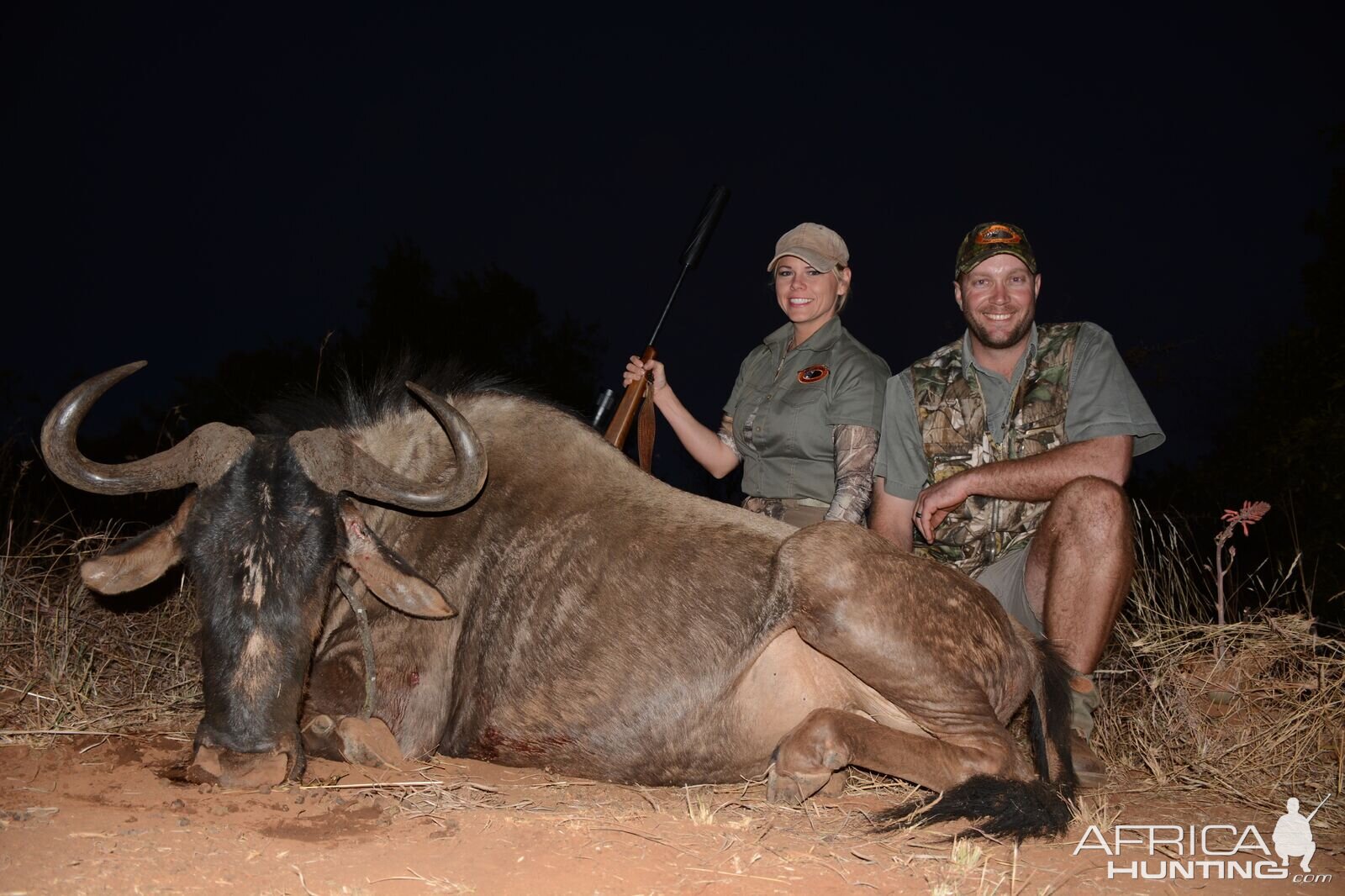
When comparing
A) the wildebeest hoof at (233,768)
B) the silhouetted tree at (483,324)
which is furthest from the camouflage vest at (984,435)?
the silhouetted tree at (483,324)

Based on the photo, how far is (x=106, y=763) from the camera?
3.35m

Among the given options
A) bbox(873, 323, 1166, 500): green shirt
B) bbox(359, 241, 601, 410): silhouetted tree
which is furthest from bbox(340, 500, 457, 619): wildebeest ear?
bbox(359, 241, 601, 410): silhouetted tree

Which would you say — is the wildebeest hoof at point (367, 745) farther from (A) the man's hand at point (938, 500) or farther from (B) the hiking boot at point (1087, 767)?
(B) the hiking boot at point (1087, 767)

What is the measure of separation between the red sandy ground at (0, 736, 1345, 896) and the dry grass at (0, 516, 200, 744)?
1.55 feet

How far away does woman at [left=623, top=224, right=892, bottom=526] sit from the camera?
521cm

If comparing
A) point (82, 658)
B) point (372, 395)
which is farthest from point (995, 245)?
point (82, 658)

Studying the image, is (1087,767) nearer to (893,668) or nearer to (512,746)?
Answer: (893,668)

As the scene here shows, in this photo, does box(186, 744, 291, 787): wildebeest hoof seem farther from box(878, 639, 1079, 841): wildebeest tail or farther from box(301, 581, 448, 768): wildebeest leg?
box(878, 639, 1079, 841): wildebeest tail

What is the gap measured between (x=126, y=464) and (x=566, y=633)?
1697 mm

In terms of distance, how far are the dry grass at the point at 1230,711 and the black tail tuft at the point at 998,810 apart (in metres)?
1.00

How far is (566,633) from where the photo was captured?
3.71 metres

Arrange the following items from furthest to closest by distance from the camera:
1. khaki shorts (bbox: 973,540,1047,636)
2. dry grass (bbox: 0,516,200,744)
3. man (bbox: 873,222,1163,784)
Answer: khaki shorts (bbox: 973,540,1047,636), man (bbox: 873,222,1163,784), dry grass (bbox: 0,516,200,744)

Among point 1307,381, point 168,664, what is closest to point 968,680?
point 168,664

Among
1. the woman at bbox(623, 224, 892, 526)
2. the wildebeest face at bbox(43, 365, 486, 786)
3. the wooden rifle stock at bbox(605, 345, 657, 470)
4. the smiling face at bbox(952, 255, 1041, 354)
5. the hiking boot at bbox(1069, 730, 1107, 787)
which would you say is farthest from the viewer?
the wooden rifle stock at bbox(605, 345, 657, 470)
